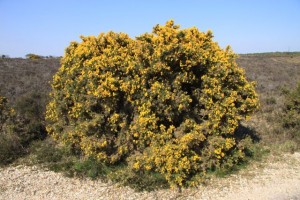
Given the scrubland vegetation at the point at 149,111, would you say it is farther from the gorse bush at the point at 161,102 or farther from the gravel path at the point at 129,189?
the gravel path at the point at 129,189

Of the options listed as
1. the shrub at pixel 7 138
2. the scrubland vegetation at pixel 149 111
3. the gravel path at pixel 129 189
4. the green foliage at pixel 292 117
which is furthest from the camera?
the green foliage at pixel 292 117

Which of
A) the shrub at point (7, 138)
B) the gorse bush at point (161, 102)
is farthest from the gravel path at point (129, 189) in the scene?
the shrub at point (7, 138)

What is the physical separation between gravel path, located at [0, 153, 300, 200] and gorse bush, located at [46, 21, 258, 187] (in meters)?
0.37

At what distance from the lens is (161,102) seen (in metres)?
6.02

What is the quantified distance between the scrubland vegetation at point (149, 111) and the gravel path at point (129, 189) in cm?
24

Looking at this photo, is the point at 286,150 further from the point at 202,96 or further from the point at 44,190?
the point at 44,190

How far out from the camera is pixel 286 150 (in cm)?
747

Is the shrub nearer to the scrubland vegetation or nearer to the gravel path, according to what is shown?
the scrubland vegetation

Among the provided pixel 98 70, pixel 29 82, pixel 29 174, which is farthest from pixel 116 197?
pixel 29 82

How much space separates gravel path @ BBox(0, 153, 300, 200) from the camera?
5500 millimetres

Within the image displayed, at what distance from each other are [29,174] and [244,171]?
4.40 m

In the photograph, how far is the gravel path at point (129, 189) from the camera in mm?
5500

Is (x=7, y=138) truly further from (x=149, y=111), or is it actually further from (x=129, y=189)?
(x=149, y=111)

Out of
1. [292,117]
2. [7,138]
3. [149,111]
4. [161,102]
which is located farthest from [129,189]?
[292,117]
